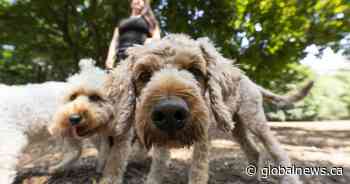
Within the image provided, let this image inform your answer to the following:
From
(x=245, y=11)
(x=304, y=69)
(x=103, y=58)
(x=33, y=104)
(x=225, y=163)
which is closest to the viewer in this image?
(x=33, y=104)

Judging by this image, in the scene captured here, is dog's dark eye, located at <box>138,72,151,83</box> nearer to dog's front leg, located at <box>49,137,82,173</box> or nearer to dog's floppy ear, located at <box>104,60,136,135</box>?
dog's floppy ear, located at <box>104,60,136,135</box>

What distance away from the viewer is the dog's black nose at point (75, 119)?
313 cm

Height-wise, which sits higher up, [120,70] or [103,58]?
[103,58]

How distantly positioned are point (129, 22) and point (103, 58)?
8031 millimetres

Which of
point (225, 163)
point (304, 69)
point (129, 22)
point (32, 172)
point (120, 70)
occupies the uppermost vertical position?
point (304, 69)

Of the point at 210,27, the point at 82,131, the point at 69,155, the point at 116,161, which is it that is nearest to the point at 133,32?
the point at 69,155

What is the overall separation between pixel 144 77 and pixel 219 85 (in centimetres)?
74

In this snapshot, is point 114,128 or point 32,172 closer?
point 114,128

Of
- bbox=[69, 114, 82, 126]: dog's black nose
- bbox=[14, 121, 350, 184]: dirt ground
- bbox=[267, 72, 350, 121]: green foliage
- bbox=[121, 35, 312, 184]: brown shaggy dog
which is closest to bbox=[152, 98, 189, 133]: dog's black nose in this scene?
bbox=[121, 35, 312, 184]: brown shaggy dog

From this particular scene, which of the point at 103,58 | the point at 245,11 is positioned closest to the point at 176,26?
the point at 245,11

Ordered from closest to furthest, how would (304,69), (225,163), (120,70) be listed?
(120,70), (225,163), (304,69)

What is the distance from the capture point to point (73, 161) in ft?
13.9

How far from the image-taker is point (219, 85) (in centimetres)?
300

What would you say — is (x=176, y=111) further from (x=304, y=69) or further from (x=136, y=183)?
(x=304, y=69)
